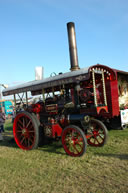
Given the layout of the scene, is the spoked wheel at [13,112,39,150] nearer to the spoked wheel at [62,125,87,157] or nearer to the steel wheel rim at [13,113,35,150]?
the steel wheel rim at [13,113,35,150]

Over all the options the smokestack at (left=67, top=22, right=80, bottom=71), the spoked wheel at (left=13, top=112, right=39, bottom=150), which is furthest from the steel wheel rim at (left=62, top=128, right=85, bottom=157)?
the smokestack at (left=67, top=22, right=80, bottom=71)

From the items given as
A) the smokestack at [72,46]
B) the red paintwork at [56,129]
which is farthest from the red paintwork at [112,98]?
the smokestack at [72,46]

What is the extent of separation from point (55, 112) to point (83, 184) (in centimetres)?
264

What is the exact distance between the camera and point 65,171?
346cm

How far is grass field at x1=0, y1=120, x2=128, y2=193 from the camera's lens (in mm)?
2811

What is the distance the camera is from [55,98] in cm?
572

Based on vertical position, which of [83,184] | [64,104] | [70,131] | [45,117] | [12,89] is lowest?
[83,184]

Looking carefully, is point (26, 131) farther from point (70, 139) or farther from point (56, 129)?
point (70, 139)

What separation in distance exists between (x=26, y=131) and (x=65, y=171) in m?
2.22

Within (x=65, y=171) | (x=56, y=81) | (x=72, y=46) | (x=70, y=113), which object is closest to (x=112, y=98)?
(x=70, y=113)

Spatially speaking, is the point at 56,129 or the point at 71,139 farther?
the point at 56,129

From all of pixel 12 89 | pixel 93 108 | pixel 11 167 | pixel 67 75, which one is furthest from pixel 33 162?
pixel 12 89

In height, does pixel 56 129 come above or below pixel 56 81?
below

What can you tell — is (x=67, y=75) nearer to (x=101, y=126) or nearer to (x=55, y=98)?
(x=55, y=98)
